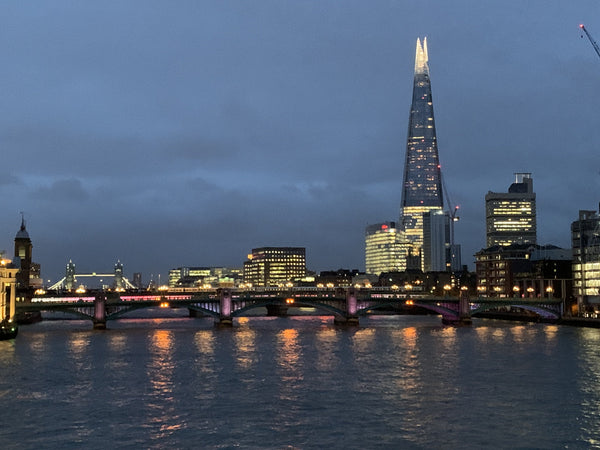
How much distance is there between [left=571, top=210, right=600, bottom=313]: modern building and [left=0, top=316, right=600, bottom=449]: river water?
204ft

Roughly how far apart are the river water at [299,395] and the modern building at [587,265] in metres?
62.3

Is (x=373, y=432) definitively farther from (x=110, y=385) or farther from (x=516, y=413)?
(x=110, y=385)

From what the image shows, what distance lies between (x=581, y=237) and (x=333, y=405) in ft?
433

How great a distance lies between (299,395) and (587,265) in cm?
12225

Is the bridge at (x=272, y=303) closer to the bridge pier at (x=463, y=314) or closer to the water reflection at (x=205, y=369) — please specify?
the bridge pier at (x=463, y=314)

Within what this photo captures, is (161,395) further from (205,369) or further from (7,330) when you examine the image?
(7,330)

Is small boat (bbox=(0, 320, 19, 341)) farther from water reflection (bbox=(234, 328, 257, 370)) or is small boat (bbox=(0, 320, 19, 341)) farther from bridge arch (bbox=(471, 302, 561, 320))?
bridge arch (bbox=(471, 302, 561, 320))

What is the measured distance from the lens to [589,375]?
217 feet

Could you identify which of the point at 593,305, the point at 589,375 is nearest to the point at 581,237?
the point at 593,305

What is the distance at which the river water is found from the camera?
138 feet

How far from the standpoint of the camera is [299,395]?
2211 inches

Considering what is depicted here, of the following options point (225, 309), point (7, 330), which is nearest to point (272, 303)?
point (225, 309)

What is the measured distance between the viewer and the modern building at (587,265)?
512 ft

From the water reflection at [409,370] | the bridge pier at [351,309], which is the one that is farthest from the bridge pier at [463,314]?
the water reflection at [409,370]
